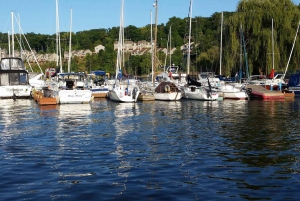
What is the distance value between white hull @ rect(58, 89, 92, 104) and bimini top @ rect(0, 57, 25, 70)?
1424cm

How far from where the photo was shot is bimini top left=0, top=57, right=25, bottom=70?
2089 inches

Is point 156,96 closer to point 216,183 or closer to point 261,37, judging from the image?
point 261,37

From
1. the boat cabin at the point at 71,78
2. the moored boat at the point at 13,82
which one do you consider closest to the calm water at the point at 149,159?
the boat cabin at the point at 71,78

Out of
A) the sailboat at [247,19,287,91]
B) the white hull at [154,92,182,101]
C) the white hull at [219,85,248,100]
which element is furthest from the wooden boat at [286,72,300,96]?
the white hull at [154,92,182,101]

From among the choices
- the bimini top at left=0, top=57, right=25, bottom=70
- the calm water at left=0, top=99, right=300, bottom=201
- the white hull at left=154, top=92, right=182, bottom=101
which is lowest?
the calm water at left=0, top=99, right=300, bottom=201

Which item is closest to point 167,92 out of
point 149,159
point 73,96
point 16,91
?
point 73,96

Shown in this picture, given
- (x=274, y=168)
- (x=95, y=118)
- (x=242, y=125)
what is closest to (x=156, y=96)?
(x=95, y=118)

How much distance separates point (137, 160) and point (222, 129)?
940cm

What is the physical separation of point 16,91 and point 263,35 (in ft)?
100

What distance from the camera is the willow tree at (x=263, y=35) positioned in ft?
203

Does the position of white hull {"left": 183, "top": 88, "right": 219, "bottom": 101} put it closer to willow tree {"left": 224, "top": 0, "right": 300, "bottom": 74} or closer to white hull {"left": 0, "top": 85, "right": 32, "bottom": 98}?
willow tree {"left": 224, "top": 0, "right": 300, "bottom": 74}

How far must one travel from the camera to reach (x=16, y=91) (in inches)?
1987

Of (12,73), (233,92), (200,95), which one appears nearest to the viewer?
(200,95)

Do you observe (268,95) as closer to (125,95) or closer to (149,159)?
(125,95)
